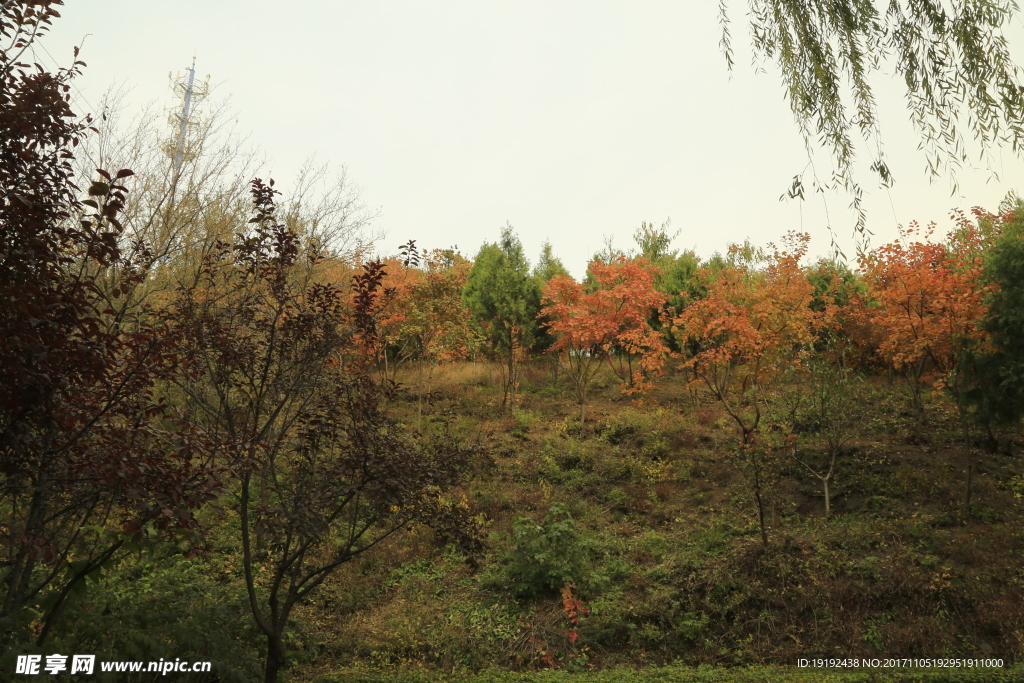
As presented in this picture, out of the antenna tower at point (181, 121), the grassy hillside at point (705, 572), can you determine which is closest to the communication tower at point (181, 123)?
the antenna tower at point (181, 121)

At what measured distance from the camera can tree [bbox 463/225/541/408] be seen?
65.8 ft

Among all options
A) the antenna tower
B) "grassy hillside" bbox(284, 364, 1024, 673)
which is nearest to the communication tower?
the antenna tower

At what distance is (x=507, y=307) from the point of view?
66.4 feet

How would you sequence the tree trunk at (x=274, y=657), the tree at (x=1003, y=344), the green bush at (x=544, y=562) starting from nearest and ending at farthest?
the tree trunk at (x=274, y=657)
the green bush at (x=544, y=562)
the tree at (x=1003, y=344)

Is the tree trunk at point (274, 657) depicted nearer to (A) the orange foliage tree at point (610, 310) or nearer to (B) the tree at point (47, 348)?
(B) the tree at point (47, 348)

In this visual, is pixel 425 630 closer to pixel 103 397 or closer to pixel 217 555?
pixel 217 555

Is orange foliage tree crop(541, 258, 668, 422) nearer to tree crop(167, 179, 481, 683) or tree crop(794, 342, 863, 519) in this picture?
tree crop(794, 342, 863, 519)

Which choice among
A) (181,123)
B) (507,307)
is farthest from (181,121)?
(507,307)

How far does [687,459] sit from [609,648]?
279 inches

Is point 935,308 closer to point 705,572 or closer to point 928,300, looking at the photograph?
point 928,300

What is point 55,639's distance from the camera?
5500 mm

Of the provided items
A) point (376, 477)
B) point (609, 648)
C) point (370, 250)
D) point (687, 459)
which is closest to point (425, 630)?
point (609, 648)

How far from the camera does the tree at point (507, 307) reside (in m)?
20.1

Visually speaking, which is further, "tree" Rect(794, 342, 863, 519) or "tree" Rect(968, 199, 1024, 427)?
"tree" Rect(794, 342, 863, 519)
